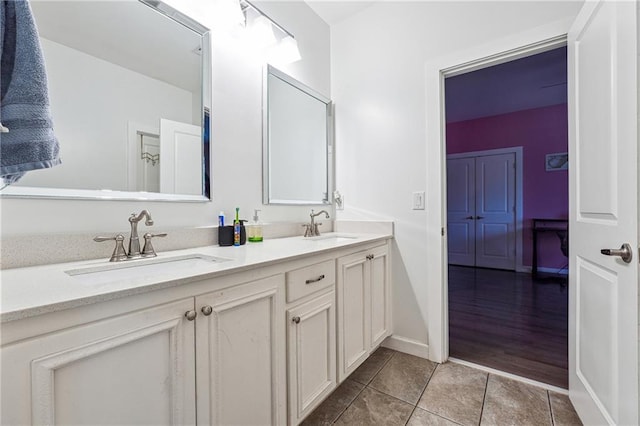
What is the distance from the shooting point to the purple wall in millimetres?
4148

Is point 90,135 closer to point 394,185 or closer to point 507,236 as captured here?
point 394,185

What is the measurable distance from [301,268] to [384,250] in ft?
2.88

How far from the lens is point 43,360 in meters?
0.58

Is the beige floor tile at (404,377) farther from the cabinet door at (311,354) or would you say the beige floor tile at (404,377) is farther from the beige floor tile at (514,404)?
the cabinet door at (311,354)

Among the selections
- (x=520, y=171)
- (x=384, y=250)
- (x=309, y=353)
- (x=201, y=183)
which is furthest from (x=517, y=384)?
(x=520, y=171)

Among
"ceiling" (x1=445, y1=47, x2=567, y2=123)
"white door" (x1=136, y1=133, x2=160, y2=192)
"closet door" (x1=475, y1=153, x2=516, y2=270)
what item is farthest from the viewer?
"closet door" (x1=475, y1=153, x2=516, y2=270)

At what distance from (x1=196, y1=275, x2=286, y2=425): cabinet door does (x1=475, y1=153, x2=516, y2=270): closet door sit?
15.0 ft

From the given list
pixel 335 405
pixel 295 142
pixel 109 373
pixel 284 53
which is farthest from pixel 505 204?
pixel 109 373

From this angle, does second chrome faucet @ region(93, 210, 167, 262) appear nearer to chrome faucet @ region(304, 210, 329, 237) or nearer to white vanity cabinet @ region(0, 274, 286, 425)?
Result: white vanity cabinet @ region(0, 274, 286, 425)

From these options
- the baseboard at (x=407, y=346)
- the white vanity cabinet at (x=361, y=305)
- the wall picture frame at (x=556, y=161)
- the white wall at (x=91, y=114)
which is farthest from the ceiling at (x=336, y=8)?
the wall picture frame at (x=556, y=161)

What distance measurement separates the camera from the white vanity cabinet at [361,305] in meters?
1.44

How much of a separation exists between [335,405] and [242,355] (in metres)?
0.78

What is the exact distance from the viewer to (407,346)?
1.98 m

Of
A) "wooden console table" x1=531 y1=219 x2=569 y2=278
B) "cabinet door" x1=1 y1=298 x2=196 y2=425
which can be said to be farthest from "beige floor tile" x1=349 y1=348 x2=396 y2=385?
"wooden console table" x1=531 y1=219 x2=569 y2=278
